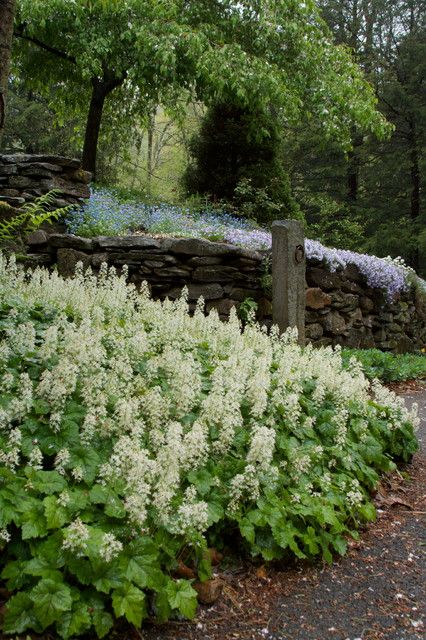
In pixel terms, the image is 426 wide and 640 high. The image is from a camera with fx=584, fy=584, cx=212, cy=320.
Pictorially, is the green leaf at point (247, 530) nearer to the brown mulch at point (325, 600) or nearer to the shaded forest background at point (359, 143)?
the brown mulch at point (325, 600)

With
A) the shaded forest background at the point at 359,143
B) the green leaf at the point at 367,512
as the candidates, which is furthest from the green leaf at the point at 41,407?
the shaded forest background at the point at 359,143

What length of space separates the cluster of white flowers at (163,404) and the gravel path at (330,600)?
12.5 inches

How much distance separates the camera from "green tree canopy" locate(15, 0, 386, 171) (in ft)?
31.9

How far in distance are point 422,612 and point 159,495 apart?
119cm

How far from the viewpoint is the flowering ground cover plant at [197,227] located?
26.6 feet

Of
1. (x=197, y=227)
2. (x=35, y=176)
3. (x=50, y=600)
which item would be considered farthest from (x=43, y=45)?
(x=50, y=600)

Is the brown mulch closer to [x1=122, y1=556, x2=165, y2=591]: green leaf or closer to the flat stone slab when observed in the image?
[x1=122, y1=556, x2=165, y2=591]: green leaf

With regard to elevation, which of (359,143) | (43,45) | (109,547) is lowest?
(109,547)

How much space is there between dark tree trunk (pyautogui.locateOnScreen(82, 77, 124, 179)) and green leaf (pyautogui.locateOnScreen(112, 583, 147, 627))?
36.4 ft

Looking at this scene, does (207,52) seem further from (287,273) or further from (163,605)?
(163,605)

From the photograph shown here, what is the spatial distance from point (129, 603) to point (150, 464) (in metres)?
0.45

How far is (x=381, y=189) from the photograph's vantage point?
18.5m

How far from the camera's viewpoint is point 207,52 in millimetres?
9578

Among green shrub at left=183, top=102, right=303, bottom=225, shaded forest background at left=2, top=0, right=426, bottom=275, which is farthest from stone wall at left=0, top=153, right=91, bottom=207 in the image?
shaded forest background at left=2, top=0, right=426, bottom=275
